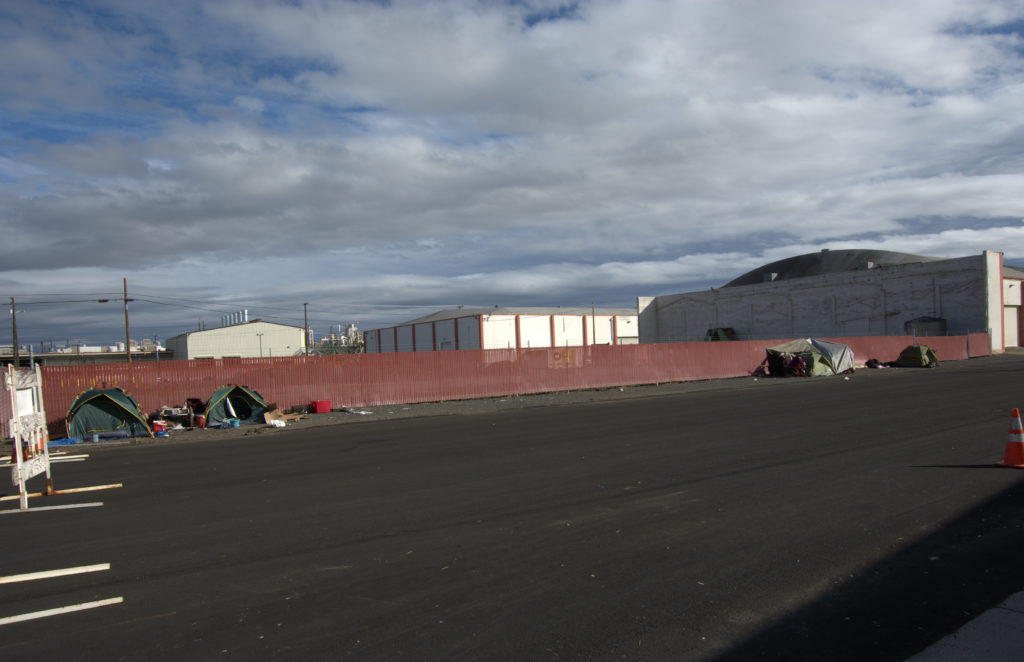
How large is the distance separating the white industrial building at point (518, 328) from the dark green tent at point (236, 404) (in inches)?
1492

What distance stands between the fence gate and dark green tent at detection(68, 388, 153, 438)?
809cm

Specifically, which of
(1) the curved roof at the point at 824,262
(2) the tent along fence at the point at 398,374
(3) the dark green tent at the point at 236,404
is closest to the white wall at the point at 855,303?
(1) the curved roof at the point at 824,262

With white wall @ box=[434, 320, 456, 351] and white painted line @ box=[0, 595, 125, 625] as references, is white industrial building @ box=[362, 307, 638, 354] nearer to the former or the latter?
white wall @ box=[434, 320, 456, 351]

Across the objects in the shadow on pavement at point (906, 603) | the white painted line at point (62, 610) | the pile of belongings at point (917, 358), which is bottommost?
the pile of belongings at point (917, 358)

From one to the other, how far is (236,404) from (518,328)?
1730 inches

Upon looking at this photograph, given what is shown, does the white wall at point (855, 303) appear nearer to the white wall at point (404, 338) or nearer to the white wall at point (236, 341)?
the white wall at point (404, 338)

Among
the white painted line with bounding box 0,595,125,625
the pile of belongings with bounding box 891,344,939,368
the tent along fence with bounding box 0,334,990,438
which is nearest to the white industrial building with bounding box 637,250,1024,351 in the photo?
the pile of belongings with bounding box 891,344,939,368

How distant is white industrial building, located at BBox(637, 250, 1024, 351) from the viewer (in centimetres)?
4784

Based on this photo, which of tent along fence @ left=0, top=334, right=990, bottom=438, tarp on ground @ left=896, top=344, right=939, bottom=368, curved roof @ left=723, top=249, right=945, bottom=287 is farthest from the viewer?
curved roof @ left=723, top=249, right=945, bottom=287

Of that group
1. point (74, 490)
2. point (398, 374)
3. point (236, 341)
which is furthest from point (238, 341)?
point (74, 490)

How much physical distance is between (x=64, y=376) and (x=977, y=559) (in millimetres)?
21112

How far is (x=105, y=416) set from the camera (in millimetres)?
17969

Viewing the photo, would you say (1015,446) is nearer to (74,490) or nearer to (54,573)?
(54,573)

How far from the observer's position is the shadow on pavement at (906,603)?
403 cm
